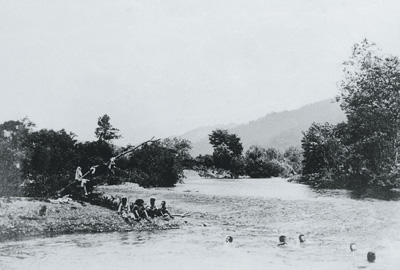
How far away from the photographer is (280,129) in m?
95.1

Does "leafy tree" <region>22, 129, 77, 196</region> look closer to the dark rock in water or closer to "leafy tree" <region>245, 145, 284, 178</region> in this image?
the dark rock in water

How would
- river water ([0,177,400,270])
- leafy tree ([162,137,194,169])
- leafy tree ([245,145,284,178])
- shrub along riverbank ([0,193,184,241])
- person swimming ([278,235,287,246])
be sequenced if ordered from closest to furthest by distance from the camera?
river water ([0,177,400,270]) < person swimming ([278,235,287,246]) < shrub along riverbank ([0,193,184,241]) < leafy tree ([162,137,194,169]) < leafy tree ([245,145,284,178])

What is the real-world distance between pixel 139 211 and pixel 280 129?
3175 inches

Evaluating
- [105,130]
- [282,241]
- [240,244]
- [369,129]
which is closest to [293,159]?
[369,129]

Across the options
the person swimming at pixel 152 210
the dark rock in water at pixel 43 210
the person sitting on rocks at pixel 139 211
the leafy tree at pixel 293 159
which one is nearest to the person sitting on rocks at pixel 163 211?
the person swimming at pixel 152 210

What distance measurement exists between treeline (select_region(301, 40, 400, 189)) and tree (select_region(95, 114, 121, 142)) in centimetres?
1443

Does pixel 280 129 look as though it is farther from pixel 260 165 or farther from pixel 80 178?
pixel 80 178

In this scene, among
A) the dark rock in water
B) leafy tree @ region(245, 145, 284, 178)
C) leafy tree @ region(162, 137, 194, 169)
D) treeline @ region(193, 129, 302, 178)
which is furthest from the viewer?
leafy tree @ region(245, 145, 284, 178)

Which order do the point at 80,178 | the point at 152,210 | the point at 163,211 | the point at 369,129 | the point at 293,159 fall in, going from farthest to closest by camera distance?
1. the point at 293,159
2. the point at 369,129
3. the point at 80,178
4. the point at 163,211
5. the point at 152,210

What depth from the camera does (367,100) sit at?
26359 millimetres

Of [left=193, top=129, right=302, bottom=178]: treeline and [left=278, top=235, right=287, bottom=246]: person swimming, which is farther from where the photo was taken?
[left=193, top=129, right=302, bottom=178]: treeline

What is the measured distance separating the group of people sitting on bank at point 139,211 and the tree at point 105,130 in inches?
217

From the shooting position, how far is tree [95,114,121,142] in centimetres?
2212

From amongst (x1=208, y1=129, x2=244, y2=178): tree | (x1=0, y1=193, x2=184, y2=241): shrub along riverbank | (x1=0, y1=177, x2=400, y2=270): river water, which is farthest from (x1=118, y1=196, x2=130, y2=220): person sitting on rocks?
(x1=208, y1=129, x2=244, y2=178): tree
